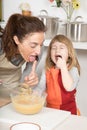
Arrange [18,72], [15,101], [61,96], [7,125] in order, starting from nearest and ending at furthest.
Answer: [7,125] → [15,101] → [61,96] → [18,72]

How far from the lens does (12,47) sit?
1638 millimetres

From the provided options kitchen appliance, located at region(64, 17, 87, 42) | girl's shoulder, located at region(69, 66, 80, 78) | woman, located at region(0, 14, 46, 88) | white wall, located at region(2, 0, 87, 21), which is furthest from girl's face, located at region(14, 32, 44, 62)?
white wall, located at region(2, 0, 87, 21)

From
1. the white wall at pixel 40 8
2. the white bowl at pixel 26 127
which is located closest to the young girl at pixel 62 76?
the white bowl at pixel 26 127

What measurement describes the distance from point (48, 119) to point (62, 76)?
0.43m

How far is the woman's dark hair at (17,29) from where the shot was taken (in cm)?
153

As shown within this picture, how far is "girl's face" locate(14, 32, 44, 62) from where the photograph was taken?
58.4 inches

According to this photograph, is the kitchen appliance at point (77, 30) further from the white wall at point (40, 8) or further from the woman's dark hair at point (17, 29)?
the woman's dark hair at point (17, 29)

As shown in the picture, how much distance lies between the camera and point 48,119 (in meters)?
1.13

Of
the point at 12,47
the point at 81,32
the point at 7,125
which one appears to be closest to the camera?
the point at 7,125

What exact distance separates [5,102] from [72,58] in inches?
18.4

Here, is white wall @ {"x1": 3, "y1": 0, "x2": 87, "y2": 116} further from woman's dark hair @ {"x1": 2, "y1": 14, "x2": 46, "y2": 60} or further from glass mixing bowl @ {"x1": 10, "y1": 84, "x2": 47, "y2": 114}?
glass mixing bowl @ {"x1": 10, "y1": 84, "x2": 47, "y2": 114}

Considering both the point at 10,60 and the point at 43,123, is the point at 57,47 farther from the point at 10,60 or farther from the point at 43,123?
the point at 43,123

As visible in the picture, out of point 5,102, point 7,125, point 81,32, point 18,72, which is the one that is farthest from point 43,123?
point 81,32

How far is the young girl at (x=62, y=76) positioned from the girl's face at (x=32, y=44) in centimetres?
10
